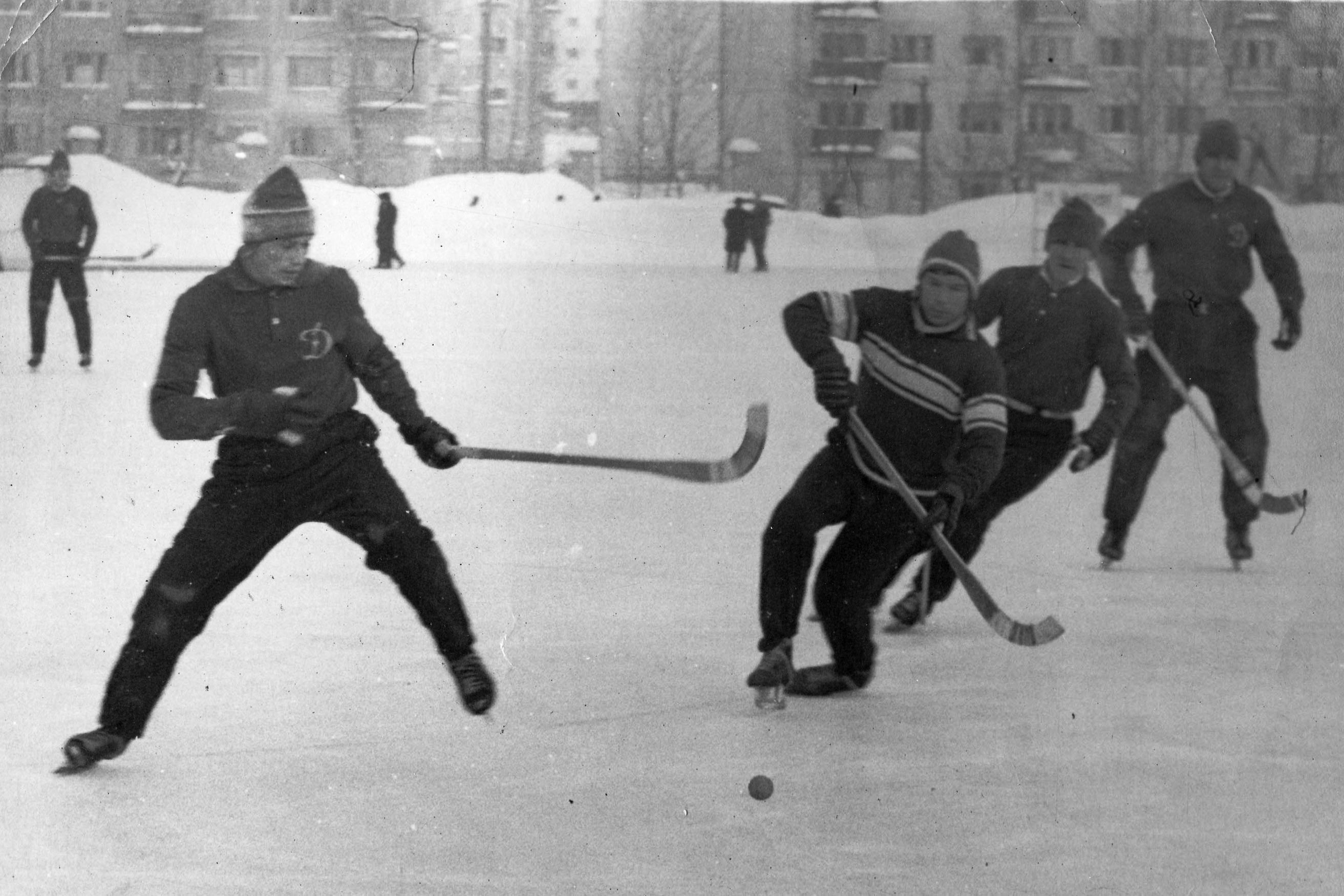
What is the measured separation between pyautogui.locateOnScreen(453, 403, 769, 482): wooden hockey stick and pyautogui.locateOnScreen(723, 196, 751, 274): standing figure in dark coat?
0.24m

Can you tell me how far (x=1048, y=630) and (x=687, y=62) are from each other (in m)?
1.09

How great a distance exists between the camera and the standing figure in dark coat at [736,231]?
2.84 metres

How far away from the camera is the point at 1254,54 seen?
292 cm

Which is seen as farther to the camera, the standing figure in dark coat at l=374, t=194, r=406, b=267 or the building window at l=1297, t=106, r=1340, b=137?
the building window at l=1297, t=106, r=1340, b=137

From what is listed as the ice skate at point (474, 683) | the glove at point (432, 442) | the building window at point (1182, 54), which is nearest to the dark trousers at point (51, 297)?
the glove at point (432, 442)

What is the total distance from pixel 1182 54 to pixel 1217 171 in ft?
0.67

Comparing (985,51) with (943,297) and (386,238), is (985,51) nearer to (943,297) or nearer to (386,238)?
(943,297)

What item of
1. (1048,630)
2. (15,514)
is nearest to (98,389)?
(15,514)

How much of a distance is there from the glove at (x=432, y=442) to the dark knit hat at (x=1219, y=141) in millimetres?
1280

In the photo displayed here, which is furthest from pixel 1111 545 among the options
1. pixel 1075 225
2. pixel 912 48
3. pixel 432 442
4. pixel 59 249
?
pixel 59 249

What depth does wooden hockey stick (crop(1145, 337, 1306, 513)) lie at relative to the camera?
117 inches

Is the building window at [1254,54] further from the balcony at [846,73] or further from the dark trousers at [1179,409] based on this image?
the balcony at [846,73]

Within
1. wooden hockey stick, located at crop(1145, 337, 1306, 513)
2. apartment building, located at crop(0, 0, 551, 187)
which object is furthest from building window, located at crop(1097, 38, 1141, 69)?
apartment building, located at crop(0, 0, 551, 187)

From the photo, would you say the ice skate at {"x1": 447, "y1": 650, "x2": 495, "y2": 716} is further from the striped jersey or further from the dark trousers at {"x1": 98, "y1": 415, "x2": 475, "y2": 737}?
the striped jersey
